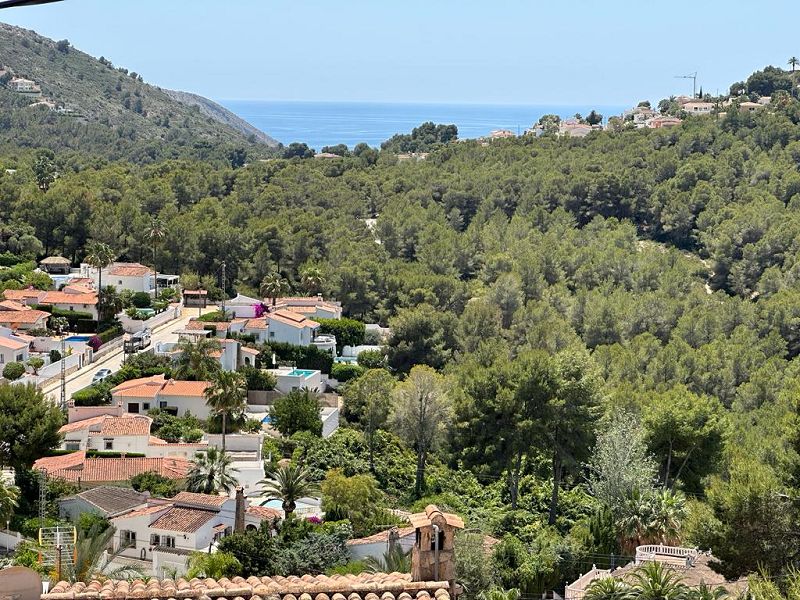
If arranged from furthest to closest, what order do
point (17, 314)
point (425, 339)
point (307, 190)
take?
point (307, 190) < point (425, 339) < point (17, 314)

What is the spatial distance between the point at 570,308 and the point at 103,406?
2481 cm

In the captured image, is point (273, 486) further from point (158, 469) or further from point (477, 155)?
point (477, 155)

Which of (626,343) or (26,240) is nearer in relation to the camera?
(626,343)

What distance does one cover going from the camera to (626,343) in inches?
1953

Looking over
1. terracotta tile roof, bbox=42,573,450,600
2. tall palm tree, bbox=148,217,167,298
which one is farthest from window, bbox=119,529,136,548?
tall palm tree, bbox=148,217,167,298

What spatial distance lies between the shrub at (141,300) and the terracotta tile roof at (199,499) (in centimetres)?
2472

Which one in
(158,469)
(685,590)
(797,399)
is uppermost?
(797,399)

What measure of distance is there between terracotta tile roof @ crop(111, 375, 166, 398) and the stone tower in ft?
94.6

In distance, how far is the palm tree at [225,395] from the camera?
111 ft

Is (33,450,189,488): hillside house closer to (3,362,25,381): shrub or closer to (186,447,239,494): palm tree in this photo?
(186,447,239,494): palm tree

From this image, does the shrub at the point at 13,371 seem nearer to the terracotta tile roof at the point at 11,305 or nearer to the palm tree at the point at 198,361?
the palm tree at the point at 198,361

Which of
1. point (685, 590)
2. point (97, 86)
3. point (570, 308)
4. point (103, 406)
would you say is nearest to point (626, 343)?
point (570, 308)

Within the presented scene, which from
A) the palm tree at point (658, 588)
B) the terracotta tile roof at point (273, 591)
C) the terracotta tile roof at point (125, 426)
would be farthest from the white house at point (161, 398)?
the terracotta tile roof at point (273, 591)

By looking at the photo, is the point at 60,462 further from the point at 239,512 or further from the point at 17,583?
the point at 17,583
